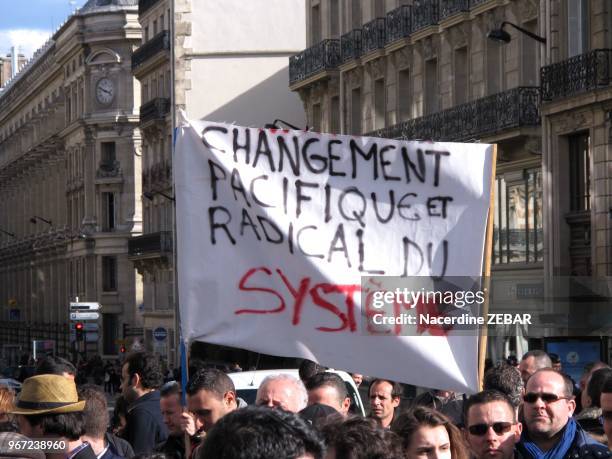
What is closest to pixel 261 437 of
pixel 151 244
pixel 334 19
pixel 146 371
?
pixel 146 371

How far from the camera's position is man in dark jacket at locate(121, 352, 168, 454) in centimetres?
1012

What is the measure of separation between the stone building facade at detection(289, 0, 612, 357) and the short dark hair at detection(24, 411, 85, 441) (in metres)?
16.1

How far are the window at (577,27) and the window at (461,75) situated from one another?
5.30 metres

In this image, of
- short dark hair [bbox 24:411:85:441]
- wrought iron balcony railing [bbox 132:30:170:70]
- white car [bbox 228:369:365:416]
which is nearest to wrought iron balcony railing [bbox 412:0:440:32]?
white car [bbox 228:369:365:416]

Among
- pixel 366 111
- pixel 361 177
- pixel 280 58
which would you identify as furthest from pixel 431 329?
pixel 280 58

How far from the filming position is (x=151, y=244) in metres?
65.9

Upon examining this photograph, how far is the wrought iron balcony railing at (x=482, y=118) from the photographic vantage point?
30594 mm

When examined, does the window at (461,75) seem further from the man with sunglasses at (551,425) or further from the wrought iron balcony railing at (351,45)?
the man with sunglasses at (551,425)

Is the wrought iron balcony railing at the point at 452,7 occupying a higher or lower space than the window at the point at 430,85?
higher

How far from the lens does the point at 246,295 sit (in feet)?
28.8

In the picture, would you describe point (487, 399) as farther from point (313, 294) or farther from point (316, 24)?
point (316, 24)

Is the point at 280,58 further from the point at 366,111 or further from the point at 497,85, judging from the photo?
the point at 497,85

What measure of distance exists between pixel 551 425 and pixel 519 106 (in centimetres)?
2338

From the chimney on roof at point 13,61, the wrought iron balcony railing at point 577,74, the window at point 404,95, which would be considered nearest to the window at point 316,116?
the window at point 404,95
